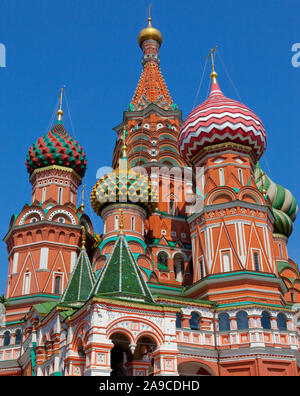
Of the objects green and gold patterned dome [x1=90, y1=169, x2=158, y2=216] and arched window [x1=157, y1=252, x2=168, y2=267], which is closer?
green and gold patterned dome [x1=90, y1=169, x2=158, y2=216]

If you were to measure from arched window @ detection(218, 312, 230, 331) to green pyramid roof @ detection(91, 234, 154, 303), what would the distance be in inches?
257

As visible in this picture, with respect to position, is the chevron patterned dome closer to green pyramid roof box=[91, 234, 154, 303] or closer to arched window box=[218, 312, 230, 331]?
arched window box=[218, 312, 230, 331]

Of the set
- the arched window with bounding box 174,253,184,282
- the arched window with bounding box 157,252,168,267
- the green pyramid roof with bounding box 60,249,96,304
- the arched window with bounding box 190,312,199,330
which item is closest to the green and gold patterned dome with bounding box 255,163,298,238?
the arched window with bounding box 174,253,184,282

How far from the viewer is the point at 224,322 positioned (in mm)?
18000

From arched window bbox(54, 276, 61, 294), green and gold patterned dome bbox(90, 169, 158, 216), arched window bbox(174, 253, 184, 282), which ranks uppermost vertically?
green and gold patterned dome bbox(90, 169, 158, 216)

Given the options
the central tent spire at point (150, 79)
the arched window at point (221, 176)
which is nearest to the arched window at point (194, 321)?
the arched window at point (221, 176)

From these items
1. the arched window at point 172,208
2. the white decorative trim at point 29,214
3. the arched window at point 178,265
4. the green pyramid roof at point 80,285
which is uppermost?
the arched window at point 172,208

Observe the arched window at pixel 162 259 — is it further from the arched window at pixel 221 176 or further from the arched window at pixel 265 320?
the arched window at pixel 265 320

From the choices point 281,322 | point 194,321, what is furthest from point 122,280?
point 281,322

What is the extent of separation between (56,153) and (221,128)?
7294mm

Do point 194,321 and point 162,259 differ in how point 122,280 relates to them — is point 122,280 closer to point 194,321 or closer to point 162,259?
point 194,321

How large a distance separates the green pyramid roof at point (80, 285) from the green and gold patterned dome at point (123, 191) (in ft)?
23.7

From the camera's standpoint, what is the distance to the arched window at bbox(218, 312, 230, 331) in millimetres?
17906

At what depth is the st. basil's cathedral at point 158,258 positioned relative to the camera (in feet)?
38.7
